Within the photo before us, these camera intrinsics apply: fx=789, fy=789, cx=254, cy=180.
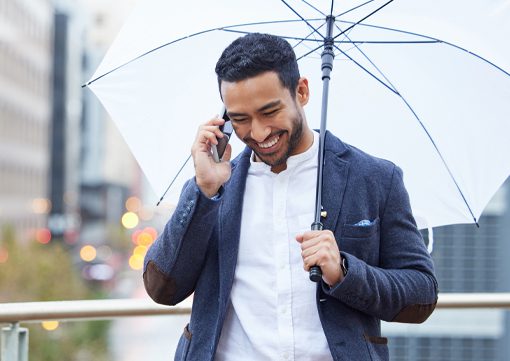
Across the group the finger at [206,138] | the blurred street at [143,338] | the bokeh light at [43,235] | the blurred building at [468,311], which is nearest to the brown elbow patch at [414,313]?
the finger at [206,138]

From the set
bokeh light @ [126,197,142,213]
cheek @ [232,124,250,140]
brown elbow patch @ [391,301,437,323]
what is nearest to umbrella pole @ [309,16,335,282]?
cheek @ [232,124,250,140]

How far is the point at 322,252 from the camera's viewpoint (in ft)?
6.55

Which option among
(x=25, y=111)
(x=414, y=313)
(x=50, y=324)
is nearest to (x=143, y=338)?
(x=50, y=324)

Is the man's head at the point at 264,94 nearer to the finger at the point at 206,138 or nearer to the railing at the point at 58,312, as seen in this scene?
the finger at the point at 206,138

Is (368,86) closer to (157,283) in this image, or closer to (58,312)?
(157,283)

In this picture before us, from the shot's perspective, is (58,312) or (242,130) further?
(58,312)

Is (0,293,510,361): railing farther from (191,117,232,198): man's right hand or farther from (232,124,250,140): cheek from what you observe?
(232,124,250,140): cheek

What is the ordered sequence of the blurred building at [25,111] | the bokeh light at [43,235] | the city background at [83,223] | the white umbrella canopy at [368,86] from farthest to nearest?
the bokeh light at [43,235] → the blurred building at [25,111] → the city background at [83,223] → the white umbrella canopy at [368,86]

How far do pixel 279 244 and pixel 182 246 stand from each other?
0.27 meters

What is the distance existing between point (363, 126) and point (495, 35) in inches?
20.7

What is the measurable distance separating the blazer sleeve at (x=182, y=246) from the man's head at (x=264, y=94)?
0.22 m

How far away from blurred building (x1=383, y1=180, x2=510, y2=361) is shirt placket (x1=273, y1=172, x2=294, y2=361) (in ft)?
6.46

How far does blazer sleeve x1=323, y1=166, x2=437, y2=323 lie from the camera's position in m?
2.09

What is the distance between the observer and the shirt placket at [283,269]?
214cm
